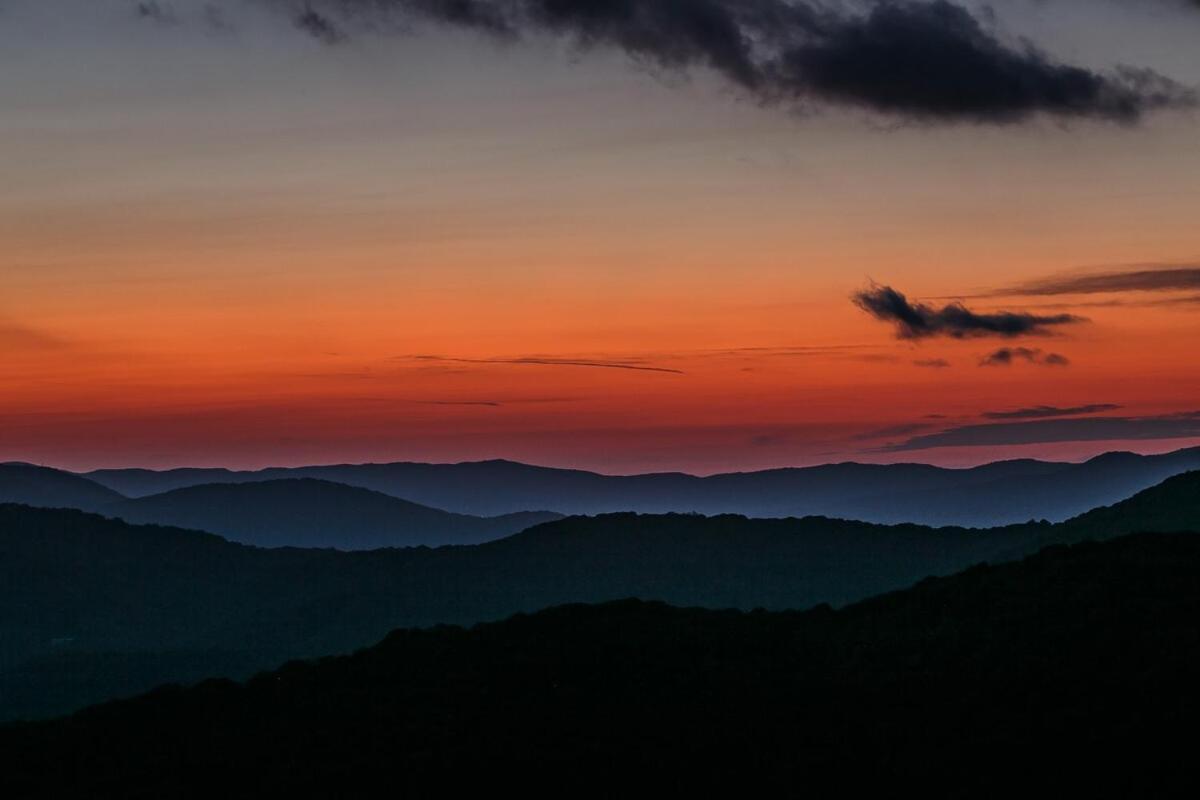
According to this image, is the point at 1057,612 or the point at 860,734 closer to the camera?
the point at 860,734

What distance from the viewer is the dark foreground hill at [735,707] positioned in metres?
50.6

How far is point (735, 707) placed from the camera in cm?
5962

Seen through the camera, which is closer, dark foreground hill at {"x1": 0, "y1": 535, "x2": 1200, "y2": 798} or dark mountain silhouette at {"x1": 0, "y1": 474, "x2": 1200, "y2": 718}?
dark foreground hill at {"x1": 0, "y1": 535, "x2": 1200, "y2": 798}

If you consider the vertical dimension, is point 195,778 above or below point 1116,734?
below

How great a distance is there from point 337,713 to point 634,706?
13.3 m

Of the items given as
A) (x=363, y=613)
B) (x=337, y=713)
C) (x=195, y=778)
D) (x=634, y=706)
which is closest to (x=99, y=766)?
(x=195, y=778)

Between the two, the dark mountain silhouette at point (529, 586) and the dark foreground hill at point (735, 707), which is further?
the dark mountain silhouette at point (529, 586)

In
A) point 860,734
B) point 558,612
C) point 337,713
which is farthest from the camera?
point 558,612

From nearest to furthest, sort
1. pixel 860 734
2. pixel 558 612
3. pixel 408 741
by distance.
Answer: pixel 860 734 → pixel 408 741 → pixel 558 612

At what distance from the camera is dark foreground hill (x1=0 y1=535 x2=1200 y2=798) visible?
50.6 m

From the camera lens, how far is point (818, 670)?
65.6 meters

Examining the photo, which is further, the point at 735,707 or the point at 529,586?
the point at 529,586

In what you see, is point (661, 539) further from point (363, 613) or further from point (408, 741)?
point (408, 741)

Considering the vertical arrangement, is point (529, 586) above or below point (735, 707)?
below
